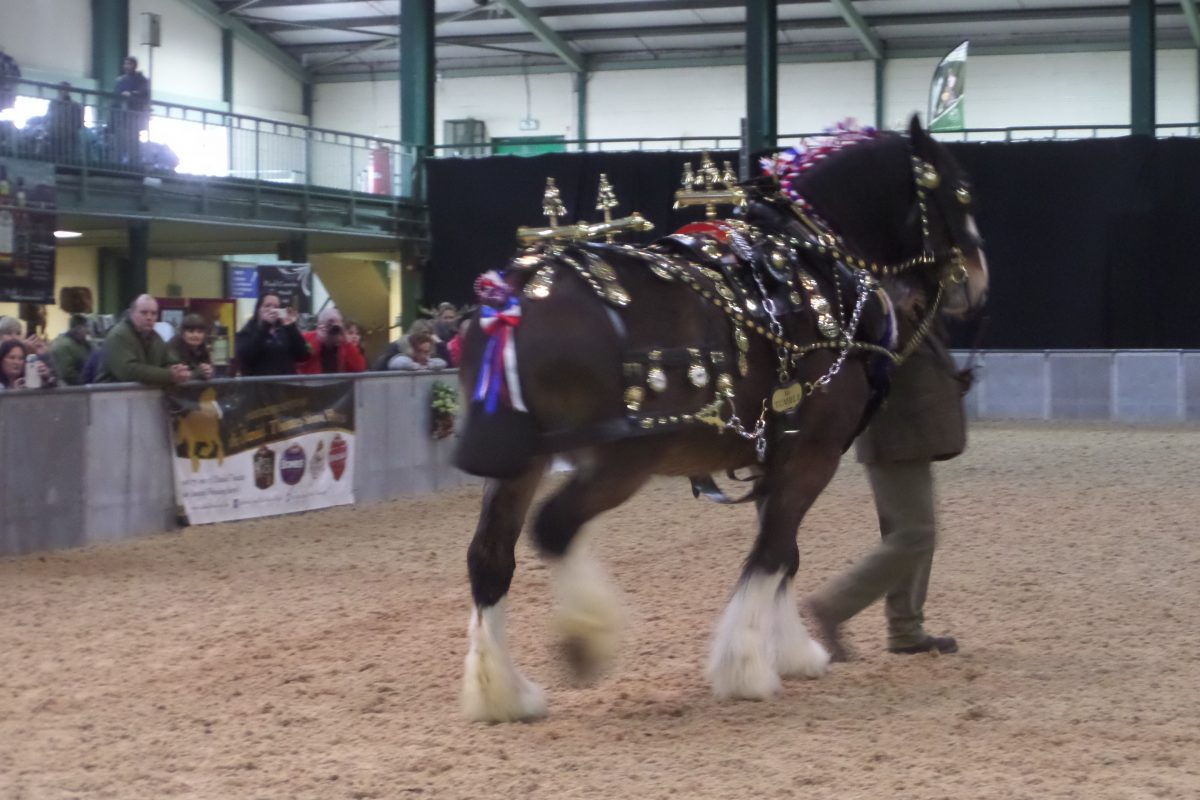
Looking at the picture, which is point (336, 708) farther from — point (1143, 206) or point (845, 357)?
point (1143, 206)

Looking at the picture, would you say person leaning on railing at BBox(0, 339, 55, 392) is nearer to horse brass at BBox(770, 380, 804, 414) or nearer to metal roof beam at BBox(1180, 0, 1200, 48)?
horse brass at BBox(770, 380, 804, 414)

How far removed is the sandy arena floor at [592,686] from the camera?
4.23m

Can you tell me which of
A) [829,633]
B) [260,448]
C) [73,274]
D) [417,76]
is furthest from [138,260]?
[829,633]

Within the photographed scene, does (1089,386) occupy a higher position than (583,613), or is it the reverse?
A: (1089,386)

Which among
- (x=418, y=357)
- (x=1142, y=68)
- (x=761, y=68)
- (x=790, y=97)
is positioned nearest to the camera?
(x=418, y=357)

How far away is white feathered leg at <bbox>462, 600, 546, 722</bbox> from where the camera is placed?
488cm

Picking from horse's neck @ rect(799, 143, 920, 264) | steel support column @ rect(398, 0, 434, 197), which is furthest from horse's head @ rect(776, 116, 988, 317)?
steel support column @ rect(398, 0, 434, 197)

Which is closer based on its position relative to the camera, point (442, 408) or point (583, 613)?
point (583, 613)

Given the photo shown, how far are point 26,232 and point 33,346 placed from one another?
60.8 inches

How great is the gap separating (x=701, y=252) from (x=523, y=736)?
187 centimetres

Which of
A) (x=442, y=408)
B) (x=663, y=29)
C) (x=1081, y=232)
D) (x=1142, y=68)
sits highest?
(x=663, y=29)

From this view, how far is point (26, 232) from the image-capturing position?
11094mm

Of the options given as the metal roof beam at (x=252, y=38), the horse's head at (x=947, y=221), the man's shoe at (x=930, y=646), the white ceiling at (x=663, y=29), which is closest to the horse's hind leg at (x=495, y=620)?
the man's shoe at (x=930, y=646)

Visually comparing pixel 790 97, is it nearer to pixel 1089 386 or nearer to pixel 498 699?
pixel 1089 386
